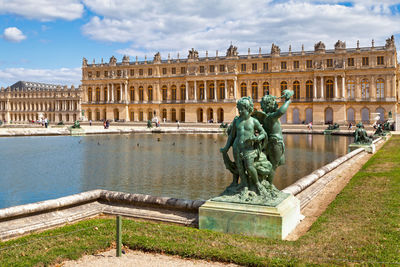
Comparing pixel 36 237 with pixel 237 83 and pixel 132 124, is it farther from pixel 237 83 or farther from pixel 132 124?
pixel 237 83

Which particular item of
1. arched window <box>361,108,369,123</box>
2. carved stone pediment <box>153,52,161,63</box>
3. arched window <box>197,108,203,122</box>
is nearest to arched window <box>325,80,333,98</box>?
arched window <box>361,108,369,123</box>

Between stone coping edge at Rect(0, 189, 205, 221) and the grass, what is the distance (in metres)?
1.11

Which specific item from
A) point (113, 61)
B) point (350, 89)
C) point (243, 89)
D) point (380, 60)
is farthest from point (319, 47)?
point (113, 61)

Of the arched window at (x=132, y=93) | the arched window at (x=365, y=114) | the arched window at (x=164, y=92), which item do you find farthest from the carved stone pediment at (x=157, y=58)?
the arched window at (x=365, y=114)

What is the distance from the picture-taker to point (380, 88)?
57.5 meters

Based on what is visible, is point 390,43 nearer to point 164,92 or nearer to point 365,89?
point 365,89

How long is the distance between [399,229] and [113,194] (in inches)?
236

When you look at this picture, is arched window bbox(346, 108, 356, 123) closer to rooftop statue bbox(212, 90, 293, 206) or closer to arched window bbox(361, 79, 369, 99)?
arched window bbox(361, 79, 369, 99)

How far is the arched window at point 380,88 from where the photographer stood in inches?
2253

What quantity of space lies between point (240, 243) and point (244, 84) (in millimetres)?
61618

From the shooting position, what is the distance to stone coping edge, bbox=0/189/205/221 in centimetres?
717

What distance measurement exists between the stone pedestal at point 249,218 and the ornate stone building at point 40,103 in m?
98.0

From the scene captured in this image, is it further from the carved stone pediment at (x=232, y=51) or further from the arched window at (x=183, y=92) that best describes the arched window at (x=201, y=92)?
the carved stone pediment at (x=232, y=51)

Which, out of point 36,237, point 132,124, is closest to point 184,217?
point 36,237
